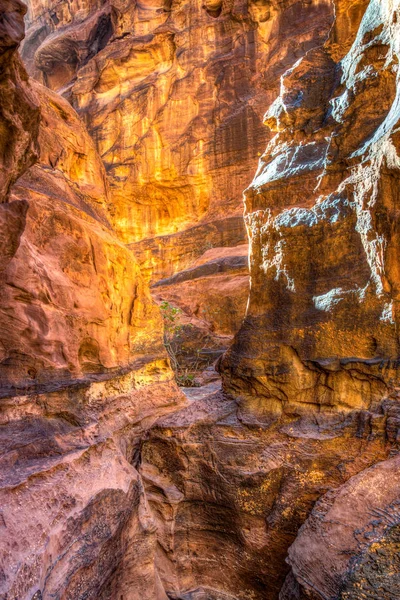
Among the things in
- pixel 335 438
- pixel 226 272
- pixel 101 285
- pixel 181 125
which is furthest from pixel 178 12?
pixel 335 438

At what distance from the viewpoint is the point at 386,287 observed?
512cm

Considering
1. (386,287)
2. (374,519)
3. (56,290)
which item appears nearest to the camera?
(374,519)

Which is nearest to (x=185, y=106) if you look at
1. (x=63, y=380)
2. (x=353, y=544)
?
(x=63, y=380)

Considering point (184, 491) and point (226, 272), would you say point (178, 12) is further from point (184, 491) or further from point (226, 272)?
point (184, 491)

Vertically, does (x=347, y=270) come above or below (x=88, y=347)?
above

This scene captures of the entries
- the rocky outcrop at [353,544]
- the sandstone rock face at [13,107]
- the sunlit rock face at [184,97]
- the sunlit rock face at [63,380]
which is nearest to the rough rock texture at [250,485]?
the rocky outcrop at [353,544]

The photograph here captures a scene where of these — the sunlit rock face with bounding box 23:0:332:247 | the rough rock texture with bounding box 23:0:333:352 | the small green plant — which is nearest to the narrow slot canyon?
the small green plant

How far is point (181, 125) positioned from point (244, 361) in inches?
696

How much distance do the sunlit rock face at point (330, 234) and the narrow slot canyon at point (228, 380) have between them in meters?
0.03

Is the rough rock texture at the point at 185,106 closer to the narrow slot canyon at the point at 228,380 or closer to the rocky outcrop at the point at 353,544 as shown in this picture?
the narrow slot canyon at the point at 228,380

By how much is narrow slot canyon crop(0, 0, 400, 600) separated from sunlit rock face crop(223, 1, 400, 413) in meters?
0.03

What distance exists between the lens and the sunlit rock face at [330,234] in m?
5.15

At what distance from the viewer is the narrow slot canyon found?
3.50m

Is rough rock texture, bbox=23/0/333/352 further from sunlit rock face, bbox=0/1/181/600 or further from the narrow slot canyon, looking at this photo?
sunlit rock face, bbox=0/1/181/600
